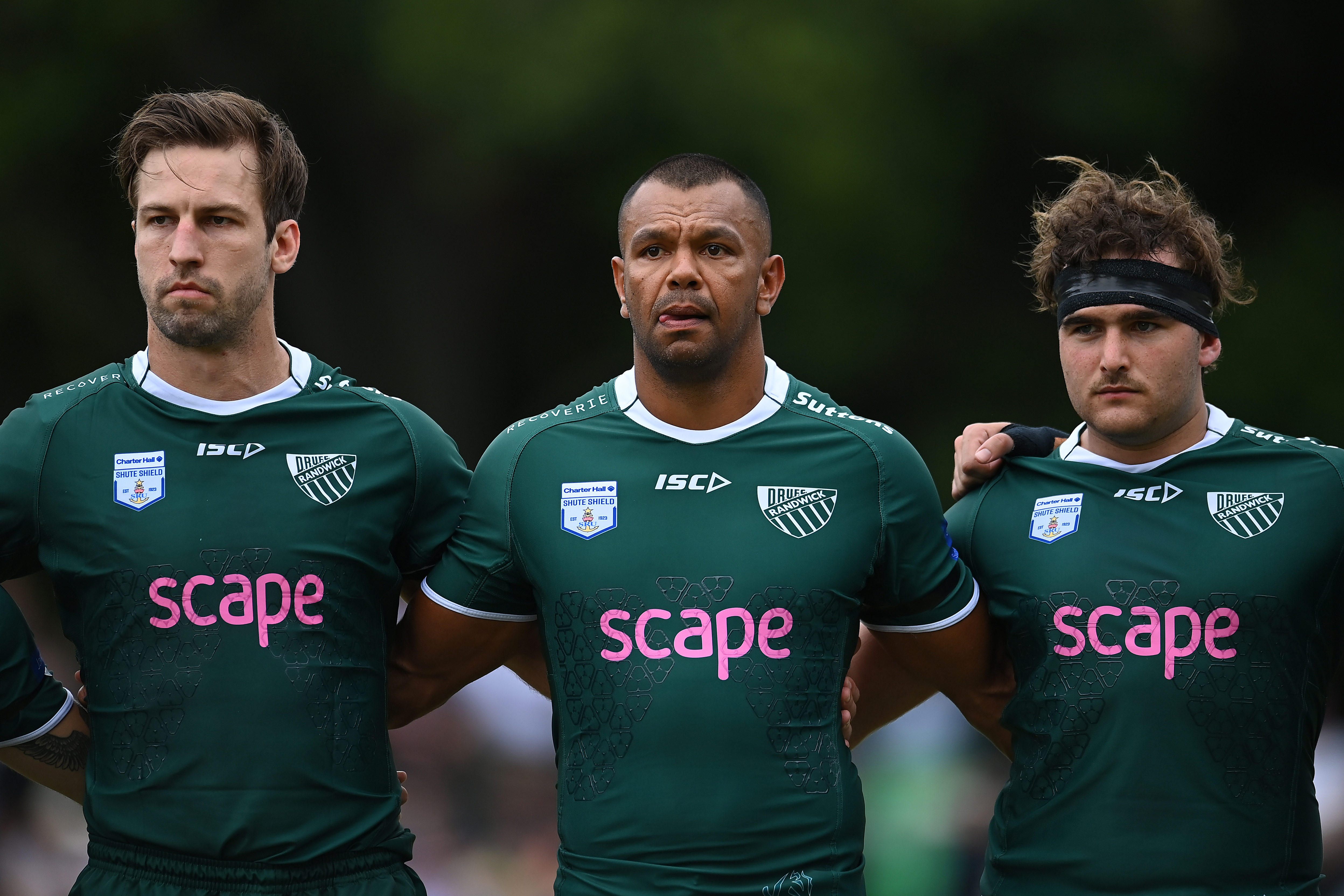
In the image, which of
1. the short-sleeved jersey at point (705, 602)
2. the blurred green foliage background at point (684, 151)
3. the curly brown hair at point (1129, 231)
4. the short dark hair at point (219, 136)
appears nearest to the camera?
the short-sleeved jersey at point (705, 602)

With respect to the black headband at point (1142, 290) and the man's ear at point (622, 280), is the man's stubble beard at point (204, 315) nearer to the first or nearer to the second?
the man's ear at point (622, 280)

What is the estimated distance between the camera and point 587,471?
4.83m

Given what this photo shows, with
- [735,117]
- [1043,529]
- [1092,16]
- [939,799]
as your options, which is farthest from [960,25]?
[1043,529]

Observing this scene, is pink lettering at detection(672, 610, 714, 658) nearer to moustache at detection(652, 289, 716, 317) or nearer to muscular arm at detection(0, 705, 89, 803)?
moustache at detection(652, 289, 716, 317)

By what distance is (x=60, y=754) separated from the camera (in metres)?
4.96

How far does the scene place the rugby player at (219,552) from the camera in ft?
15.2

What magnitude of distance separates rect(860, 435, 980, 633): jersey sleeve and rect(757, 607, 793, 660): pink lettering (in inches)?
12.1

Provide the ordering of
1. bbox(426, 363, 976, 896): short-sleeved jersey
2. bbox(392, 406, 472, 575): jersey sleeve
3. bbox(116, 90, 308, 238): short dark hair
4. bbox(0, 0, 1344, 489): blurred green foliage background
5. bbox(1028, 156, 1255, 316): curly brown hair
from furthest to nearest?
bbox(0, 0, 1344, 489): blurred green foliage background < bbox(1028, 156, 1255, 316): curly brown hair < bbox(392, 406, 472, 575): jersey sleeve < bbox(116, 90, 308, 238): short dark hair < bbox(426, 363, 976, 896): short-sleeved jersey

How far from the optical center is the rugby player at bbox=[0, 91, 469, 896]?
4.64 meters

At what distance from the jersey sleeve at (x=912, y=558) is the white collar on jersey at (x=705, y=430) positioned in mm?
355

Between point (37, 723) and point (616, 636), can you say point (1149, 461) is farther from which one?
point (37, 723)

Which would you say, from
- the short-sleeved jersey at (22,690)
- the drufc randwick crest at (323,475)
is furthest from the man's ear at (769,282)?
the short-sleeved jersey at (22,690)

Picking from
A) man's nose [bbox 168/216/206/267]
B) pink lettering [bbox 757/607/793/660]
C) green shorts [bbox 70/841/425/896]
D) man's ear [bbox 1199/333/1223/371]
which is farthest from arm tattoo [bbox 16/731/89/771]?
man's ear [bbox 1199/333/1223/371]

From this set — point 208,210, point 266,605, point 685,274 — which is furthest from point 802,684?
point 208,210
